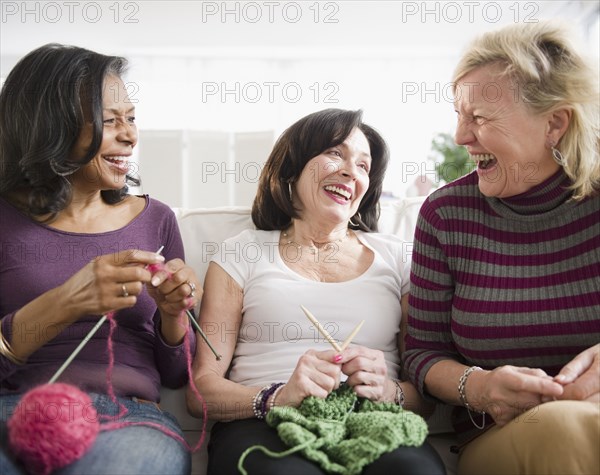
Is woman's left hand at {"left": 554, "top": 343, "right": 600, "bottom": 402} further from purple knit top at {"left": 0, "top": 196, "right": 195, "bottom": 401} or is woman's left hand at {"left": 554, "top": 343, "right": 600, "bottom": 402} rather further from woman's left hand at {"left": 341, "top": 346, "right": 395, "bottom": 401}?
purple knit top at {"left": 0, "top": 196, "right": 195, "bottom": 401}

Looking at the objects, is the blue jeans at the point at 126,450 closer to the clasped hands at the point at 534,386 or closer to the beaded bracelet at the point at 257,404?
the beaded bracelet at the point at 257,404

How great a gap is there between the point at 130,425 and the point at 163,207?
56 cm

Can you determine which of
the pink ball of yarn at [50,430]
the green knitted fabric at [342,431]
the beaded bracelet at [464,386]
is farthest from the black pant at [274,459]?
the pink ball of yarn at [50,430]

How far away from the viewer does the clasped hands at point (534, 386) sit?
1.13 meters

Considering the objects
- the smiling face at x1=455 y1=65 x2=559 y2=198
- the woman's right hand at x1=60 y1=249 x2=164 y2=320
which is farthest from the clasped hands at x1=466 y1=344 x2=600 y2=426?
the woman's right hand at x1=60 y1=249 x2=164 y2=320

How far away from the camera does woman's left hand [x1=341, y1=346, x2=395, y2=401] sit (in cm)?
128

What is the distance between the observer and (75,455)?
1.04 meters

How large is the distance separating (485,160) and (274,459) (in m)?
0.75

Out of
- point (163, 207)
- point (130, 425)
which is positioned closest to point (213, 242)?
point (163, 207)

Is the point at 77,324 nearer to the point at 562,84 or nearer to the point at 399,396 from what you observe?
the point at 399,396

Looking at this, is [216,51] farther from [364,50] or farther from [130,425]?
[130,425]

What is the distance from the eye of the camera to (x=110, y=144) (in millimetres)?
1447

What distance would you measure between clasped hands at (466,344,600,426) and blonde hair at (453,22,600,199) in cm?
35

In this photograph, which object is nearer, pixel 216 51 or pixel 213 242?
pixel 213 242
